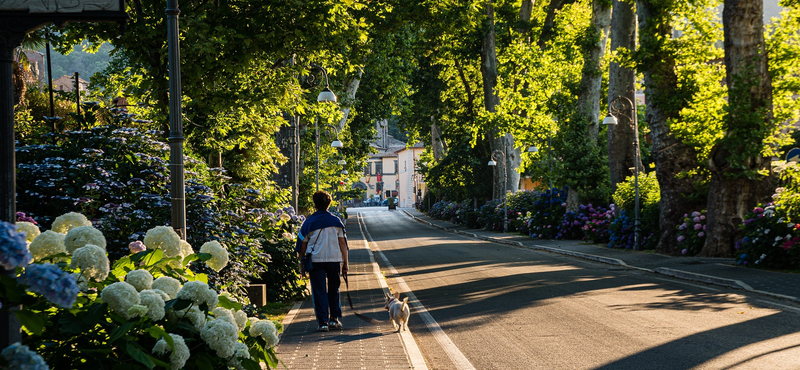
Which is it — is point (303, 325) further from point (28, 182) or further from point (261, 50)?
point (261, 50)

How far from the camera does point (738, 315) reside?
10398mm

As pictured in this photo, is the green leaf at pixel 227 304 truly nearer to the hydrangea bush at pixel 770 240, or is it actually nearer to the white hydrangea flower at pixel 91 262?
the white hydrangea flower at pixel 91 262

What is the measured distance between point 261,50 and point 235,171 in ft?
17.5

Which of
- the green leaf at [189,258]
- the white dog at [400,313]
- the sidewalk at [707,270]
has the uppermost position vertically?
the green leaf at [189,258]

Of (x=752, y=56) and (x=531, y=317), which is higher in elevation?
(x=752, y=56)

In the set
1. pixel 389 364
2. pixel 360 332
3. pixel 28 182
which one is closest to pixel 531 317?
pixel 360 332

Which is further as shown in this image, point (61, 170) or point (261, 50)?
point (261, 50)

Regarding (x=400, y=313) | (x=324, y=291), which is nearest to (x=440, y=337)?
(x=400, y=313)

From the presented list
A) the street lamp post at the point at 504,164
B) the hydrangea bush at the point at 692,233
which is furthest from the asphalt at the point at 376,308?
the street lamp post at the point at 504,164

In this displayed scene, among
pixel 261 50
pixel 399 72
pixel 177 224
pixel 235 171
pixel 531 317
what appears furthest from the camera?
pixel 399 72

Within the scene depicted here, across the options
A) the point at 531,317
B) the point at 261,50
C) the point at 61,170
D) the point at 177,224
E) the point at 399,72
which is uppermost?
the point at 399,72

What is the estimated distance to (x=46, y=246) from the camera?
377 cm

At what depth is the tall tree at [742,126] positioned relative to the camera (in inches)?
690

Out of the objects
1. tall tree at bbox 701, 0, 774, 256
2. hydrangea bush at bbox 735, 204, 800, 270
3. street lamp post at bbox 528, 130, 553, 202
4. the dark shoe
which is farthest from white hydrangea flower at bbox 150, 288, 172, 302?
street lamp post at bbox 528, 130, 553, 202
